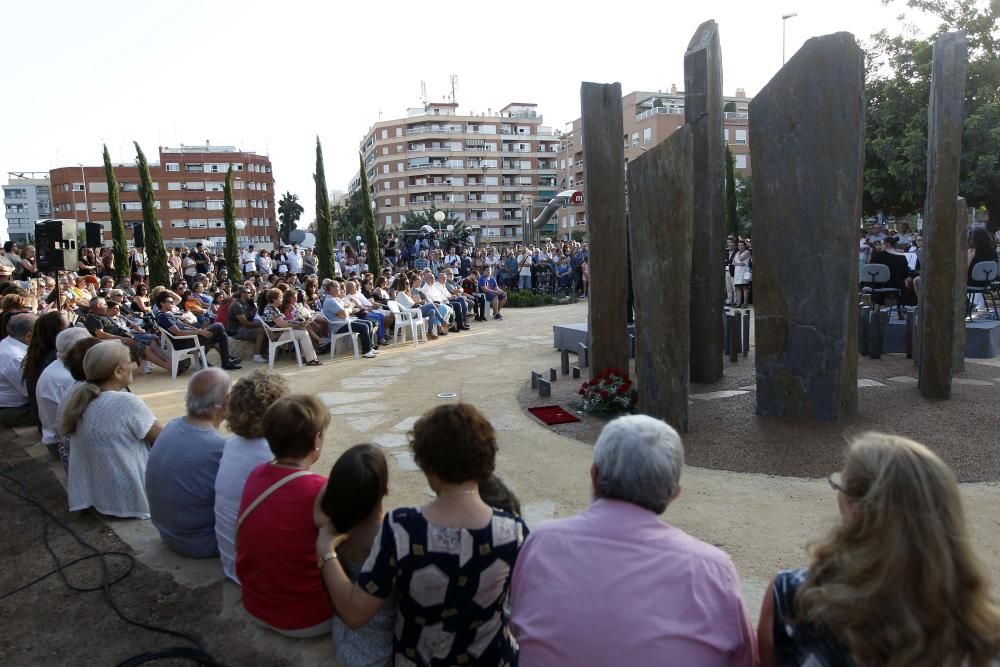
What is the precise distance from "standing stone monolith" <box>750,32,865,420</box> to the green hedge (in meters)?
12.5

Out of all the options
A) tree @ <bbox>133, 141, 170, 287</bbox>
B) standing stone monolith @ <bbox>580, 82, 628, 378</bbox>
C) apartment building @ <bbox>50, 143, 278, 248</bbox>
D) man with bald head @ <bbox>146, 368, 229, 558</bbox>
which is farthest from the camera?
apartment building @ <bbox>50, 143, 278, 248</bbox>

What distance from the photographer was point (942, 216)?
617 cm

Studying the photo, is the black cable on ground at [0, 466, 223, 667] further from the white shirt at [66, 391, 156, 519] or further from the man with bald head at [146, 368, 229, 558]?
the man with bald head at [146, 368, 229, 558]

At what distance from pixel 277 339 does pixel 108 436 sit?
20.8ft

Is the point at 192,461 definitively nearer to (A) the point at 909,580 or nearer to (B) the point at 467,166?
(A) the point at 909,580

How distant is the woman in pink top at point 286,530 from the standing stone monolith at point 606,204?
14.4 ft

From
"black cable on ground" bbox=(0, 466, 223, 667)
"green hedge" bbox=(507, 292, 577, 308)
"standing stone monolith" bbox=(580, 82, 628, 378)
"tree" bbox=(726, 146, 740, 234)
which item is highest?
"tree" bbox=(726, 146, 740, 234)

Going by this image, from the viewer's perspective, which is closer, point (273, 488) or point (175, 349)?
point (273, 488)

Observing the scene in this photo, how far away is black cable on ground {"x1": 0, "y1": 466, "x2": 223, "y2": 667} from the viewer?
2650 millimetres

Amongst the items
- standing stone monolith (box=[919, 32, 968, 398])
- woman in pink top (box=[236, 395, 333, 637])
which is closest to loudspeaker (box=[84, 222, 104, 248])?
woman in pink top (box=[236, 395, 333, 637])

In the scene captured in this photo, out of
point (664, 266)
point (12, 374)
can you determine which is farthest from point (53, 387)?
point (664, 266)

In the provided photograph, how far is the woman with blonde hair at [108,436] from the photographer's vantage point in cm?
386

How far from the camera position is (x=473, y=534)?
202 cm

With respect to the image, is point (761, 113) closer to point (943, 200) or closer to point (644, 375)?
point (943, 200)
